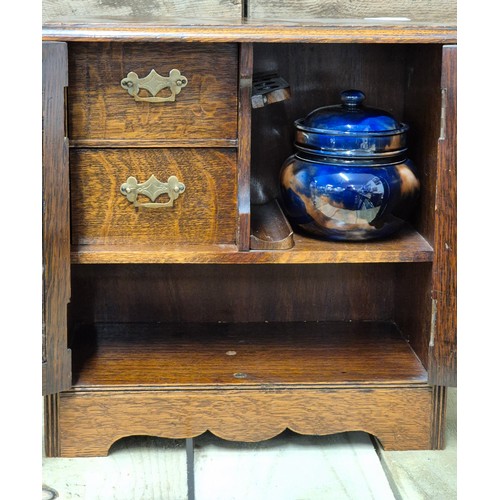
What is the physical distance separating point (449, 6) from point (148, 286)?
83cm

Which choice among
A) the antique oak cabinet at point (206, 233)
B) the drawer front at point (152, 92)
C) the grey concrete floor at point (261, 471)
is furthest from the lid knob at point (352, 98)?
the grey concrete floor at point (261, 471)

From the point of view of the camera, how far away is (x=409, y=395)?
1561 millimetres

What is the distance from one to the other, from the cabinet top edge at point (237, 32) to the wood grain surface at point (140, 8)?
0.24 metres

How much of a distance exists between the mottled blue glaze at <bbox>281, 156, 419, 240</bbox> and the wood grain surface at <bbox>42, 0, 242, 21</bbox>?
37 centimetres

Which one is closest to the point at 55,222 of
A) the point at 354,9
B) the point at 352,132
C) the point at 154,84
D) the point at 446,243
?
the point at 154,84

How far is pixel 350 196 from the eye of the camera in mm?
1522

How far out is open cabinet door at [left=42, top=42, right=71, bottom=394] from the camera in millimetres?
1403

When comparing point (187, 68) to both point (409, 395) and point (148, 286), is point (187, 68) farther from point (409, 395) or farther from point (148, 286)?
point (409, 395)

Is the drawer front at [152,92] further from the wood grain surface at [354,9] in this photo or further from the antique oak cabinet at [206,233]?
the wood grain surface at [354,9]

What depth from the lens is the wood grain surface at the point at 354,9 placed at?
1751mm

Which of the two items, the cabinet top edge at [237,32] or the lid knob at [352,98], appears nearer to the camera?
the cabinet top edge at [237,32]

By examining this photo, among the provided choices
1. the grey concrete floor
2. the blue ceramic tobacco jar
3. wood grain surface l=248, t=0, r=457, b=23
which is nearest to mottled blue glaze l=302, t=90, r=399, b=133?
the blue ceramic tobacco jar

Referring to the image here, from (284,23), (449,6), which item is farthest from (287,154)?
(449,6)

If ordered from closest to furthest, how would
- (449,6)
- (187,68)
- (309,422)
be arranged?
1. (187,68)
2. (309,422)
3. (449,6)
